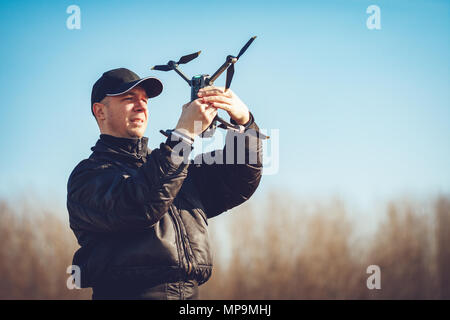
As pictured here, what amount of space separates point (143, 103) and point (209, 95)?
737 mm

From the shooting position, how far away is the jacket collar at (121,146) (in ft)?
11.5

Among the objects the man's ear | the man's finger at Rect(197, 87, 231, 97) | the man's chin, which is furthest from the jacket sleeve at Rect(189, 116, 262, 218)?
the man's ear

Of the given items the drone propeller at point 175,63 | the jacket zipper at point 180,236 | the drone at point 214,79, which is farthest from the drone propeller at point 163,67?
the jacket zipper at point 180,236

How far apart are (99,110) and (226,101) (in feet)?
3.98

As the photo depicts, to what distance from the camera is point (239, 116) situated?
340 centimetres

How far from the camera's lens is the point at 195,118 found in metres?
3.08

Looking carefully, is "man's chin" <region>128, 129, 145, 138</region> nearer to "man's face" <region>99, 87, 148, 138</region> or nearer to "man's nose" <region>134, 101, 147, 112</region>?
"man's face" <region>99, 87, 148, 138</region>

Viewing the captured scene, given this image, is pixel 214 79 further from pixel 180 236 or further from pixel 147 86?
pixel 180 236

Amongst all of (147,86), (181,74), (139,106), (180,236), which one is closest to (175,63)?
(181,74)

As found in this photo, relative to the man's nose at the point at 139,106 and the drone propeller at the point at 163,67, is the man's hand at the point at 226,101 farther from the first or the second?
the man's nose at the point at 139,106
